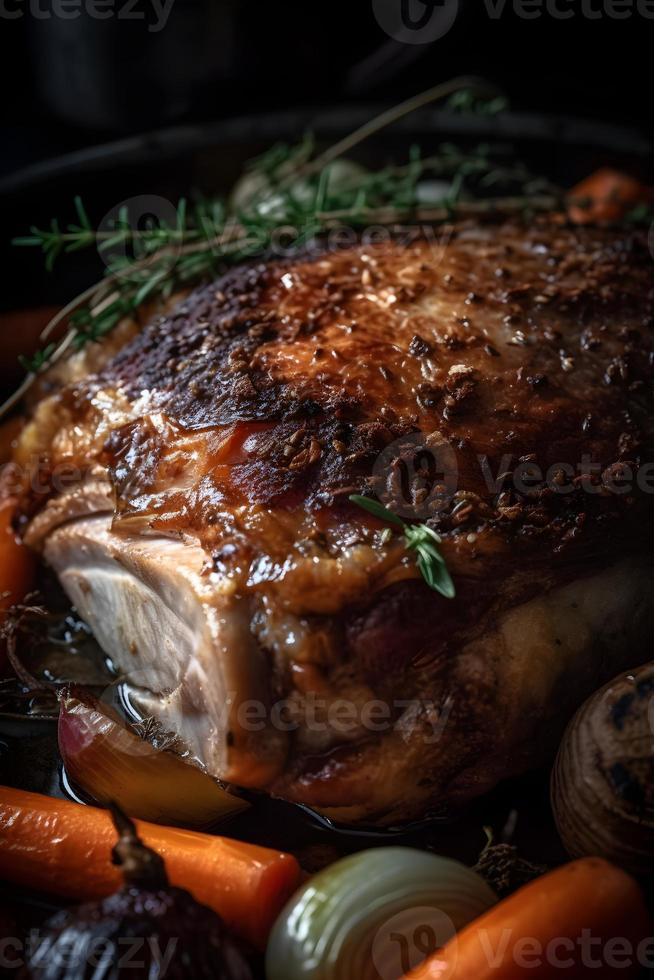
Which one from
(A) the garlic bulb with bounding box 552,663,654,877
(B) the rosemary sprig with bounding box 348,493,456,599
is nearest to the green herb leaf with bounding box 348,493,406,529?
(B) the rosemary sprig with bounding box 348,493,456,599

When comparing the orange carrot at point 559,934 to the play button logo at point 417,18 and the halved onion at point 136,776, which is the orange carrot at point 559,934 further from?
the play button logo at point 417,18

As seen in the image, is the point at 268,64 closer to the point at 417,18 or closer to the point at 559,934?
the point at 417,18

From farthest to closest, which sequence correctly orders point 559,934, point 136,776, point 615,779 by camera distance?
point 136,776 < point 615,779 < point 559,934

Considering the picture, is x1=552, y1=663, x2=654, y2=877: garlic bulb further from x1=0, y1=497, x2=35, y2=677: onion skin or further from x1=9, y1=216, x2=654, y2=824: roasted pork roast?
x1=0, y1=497, x2=35, y2=677: onion skin

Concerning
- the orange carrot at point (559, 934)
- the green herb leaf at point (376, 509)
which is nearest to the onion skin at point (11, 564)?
the green herb leaf at point (376, 509)

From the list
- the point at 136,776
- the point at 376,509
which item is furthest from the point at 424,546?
the point at 136,776

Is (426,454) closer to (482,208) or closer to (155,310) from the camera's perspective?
(155,310)
